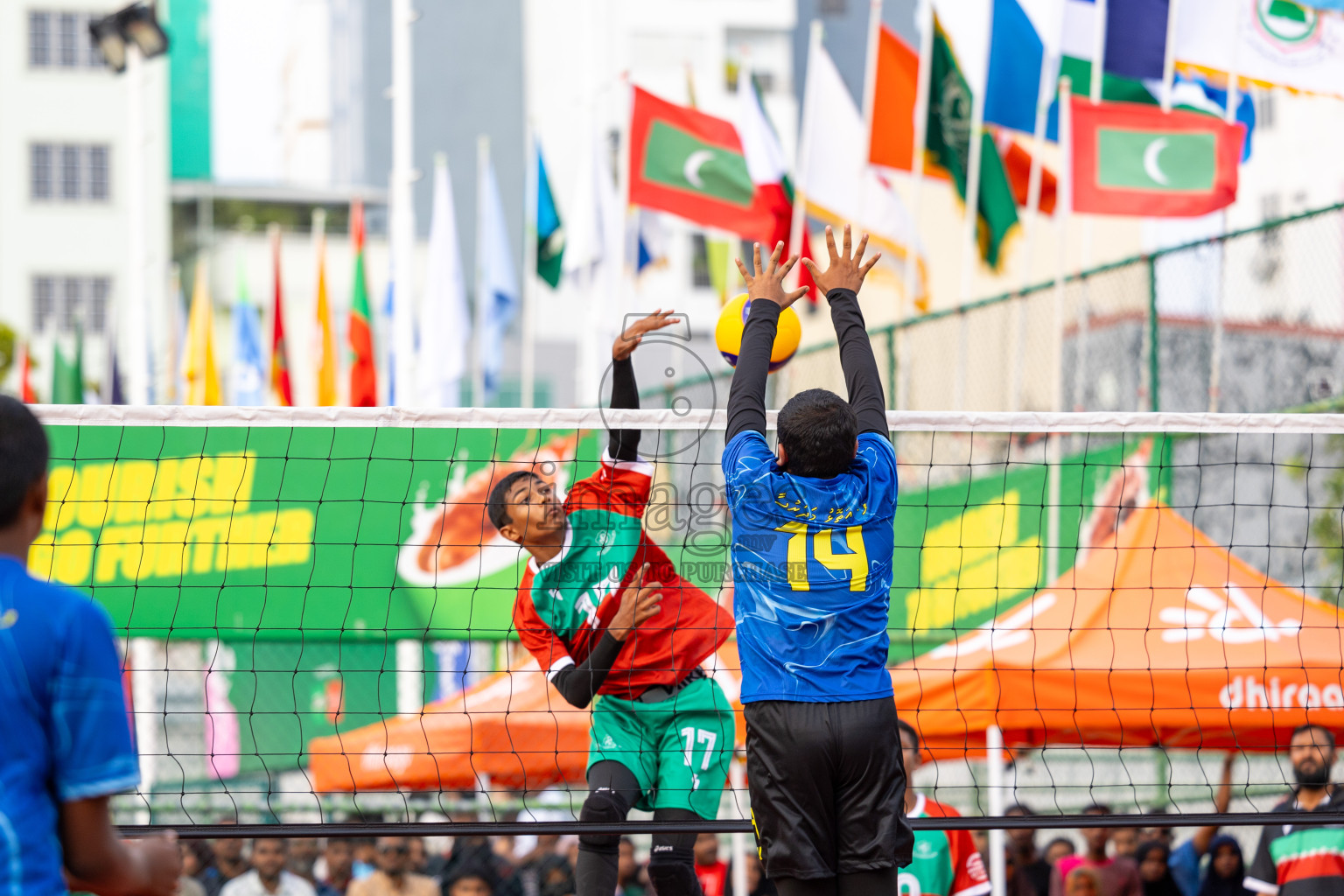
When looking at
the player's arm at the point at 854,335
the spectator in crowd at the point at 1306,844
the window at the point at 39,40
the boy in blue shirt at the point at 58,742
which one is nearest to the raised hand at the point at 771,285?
the player's arm at the point at 854,335

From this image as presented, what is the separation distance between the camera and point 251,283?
4125 cm

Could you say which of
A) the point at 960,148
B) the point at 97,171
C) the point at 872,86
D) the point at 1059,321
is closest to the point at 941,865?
the point at 1059,321

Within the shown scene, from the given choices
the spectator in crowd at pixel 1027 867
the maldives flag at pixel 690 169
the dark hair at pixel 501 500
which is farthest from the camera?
the maldives flag at pixel 690 169

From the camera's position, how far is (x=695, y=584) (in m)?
7.32

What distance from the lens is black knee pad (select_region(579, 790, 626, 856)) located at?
17.2 ft

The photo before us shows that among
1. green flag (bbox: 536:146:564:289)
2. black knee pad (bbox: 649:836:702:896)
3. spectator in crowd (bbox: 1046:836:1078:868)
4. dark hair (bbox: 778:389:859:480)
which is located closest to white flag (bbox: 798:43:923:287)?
green flag (bbox: 536:146:564:289)

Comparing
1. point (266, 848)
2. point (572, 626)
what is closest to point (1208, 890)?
point (572, 626)

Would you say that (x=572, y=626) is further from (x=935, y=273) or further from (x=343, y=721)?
(x=935, y=273)

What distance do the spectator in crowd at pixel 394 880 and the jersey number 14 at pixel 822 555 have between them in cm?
553

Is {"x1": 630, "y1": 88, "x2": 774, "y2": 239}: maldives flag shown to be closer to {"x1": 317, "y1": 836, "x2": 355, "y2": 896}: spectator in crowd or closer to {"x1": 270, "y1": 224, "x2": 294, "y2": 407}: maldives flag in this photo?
{"x1": 317, "y1": 836, "x2": 355, "y2": 896}: spectator in crowd

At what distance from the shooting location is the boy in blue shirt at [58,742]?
2570 millimetres

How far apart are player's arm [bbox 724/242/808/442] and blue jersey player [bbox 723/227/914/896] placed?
11 cm

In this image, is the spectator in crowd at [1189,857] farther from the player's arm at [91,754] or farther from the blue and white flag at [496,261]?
the blue and white flag at [496,261]

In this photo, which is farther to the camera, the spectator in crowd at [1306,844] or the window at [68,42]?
the window at [68,42]
